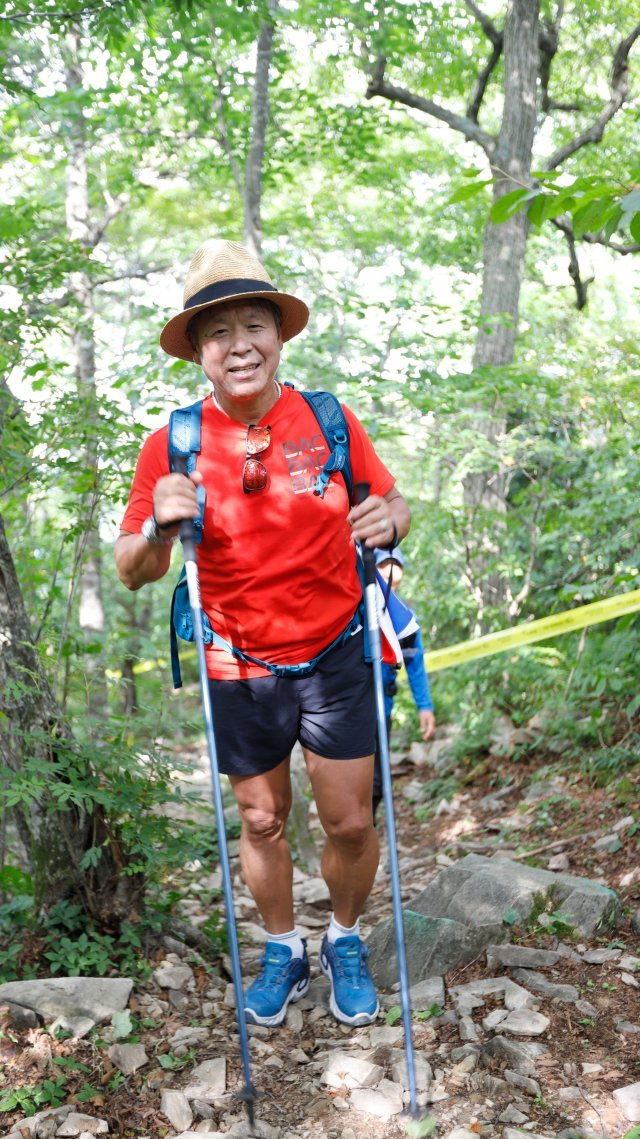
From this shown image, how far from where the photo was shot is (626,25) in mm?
12492

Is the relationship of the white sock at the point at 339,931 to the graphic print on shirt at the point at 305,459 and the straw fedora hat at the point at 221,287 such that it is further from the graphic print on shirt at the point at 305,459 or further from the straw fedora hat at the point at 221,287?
the straw fedora hat at the point at 221,287

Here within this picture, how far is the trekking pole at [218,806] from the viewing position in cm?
255

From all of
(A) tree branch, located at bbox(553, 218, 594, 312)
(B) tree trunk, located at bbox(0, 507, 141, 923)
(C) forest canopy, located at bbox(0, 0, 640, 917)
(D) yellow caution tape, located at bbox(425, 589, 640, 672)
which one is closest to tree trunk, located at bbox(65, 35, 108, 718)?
(C) forest canopy, located at bbox(0, 0, 640, 917)

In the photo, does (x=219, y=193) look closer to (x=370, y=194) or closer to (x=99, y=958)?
(x=370, y=194)

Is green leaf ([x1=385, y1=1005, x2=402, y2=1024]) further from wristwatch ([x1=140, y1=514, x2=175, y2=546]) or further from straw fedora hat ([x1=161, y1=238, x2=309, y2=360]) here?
straw fedora hat ([x1=161, y1=238, x2=309, y2=360])

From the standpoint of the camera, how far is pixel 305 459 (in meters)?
3.03

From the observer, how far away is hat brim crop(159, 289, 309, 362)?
2.95m

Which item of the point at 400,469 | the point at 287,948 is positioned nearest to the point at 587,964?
the point at 287,948

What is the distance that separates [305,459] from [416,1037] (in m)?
2.02

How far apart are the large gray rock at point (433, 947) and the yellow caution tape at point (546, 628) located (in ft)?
7.86

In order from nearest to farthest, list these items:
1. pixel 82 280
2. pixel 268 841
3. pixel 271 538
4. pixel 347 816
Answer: pixel 271 538
pixel 347 816
pixel 268 841
pixel 82 280

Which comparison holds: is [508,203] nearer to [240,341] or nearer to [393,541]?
[240,341]

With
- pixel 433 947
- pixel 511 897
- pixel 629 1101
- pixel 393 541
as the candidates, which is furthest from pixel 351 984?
pixel 393 541

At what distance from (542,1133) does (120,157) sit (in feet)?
36.7
